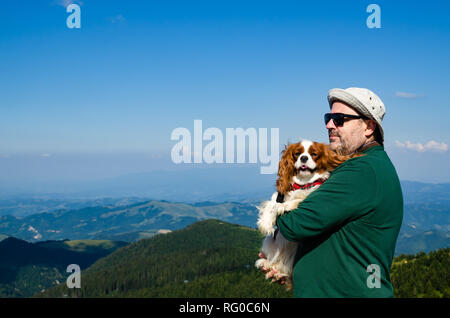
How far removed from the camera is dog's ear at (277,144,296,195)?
5312mm

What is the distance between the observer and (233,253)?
643ft

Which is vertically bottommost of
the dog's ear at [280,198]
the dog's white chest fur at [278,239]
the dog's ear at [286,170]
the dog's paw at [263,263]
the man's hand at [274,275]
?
the man's hand at [274,275]

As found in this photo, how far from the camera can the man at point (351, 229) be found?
3844mm

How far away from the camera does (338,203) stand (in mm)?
3824

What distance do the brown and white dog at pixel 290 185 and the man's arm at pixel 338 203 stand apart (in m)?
0.76

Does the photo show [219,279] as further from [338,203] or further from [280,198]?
[338,203]

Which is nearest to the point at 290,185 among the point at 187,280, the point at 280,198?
the point at 280,198

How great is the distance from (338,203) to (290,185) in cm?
152

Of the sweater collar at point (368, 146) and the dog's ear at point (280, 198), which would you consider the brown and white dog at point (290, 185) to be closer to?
the dog's ear at point (280, 198)

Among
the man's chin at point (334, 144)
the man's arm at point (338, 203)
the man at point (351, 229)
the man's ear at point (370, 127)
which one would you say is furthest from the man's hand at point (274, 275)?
the man's ear at point (370, 127)

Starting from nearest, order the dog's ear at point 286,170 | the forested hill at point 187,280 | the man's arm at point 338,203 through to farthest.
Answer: the man's arm at point 338,203, the dog's ear at point 286,170, the forested hill at point 187,280

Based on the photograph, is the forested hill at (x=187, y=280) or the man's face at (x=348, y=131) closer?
the man's face at (x=348, y=131)

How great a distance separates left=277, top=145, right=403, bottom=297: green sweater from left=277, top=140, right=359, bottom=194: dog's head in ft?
3.17
